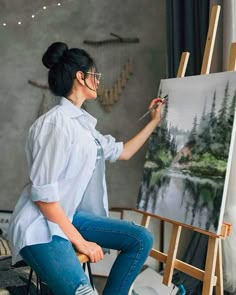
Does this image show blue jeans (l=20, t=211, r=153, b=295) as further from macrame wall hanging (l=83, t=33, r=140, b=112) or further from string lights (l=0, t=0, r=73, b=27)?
string lights (l=0, t=0, r=73, b=27)

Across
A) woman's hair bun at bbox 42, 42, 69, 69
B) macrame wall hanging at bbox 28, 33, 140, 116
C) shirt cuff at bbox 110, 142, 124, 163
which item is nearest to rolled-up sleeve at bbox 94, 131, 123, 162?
shirt cuff at bbox 110, 142, 124, 163

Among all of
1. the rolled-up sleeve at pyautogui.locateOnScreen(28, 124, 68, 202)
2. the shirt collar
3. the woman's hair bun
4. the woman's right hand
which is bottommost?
the woman's right hand

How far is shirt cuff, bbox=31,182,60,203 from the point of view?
5.08ft

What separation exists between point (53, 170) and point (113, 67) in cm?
159

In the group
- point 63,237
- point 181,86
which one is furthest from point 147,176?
point 63,237

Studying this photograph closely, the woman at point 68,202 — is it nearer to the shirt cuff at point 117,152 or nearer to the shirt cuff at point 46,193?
the shirt cuff at point 46,193

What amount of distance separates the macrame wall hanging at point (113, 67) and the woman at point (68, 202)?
1.20 meters

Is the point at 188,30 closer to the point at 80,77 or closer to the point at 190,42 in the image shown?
the point at 190,42

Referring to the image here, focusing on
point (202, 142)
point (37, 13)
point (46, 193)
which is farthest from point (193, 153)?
point (37, 13)

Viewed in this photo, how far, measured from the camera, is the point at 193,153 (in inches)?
80.5

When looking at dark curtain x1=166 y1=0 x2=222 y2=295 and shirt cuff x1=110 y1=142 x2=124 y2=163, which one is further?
dark curtain x1=166 y1=0 x2=222 y2=295

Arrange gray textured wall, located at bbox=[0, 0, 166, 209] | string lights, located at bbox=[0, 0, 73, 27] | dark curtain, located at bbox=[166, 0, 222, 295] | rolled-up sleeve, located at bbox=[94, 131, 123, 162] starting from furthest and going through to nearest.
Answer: string lights, located at bbox=[0, 0, 73, 27], gray textured wall, located at bbox=[0, 0, 166, 209], dark curtain, located at bbox=[166, 0, 222, 295], rolled-up sleeve, located at bbox=[94, 131, 123, 162]

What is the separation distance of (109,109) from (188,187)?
1.16 metres

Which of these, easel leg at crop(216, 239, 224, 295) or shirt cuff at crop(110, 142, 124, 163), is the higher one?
shirt cuff at crop(110, 142, 124, 163)
